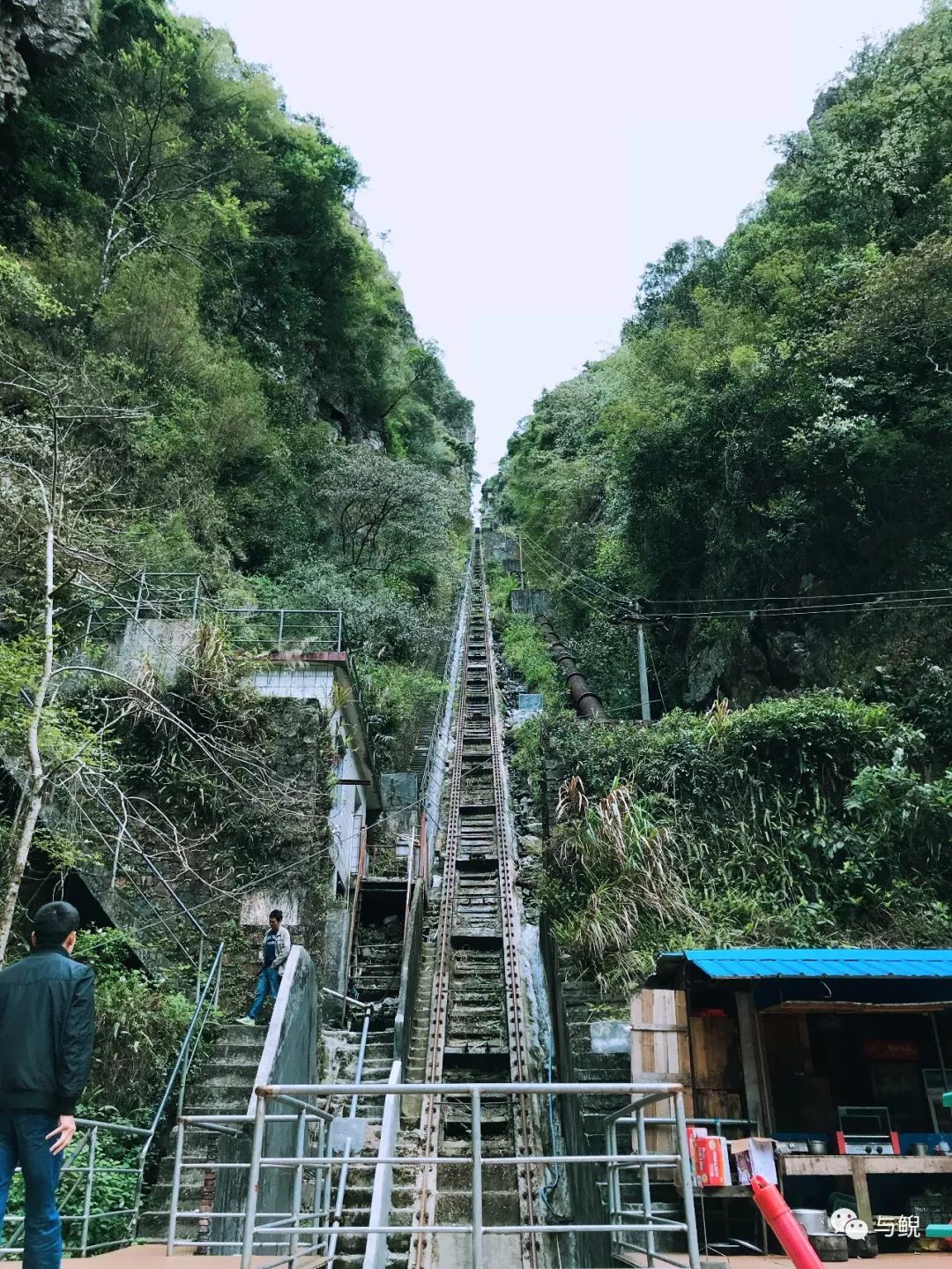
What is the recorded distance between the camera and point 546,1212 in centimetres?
780

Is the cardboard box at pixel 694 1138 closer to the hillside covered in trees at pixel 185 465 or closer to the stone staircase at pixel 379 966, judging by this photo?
the hillside covered in trees at pixel 185 465

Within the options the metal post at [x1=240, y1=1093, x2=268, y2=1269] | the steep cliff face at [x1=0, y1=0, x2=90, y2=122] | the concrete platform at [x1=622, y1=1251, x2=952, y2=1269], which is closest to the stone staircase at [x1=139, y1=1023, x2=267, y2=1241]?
the metal post at [x1=240, y1=1093, x2=268, y2=1269]

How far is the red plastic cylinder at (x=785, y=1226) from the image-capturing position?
1925mm

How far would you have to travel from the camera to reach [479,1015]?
10344mm

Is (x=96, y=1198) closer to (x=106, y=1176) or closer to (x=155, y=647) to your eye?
(x=106, y=1176)

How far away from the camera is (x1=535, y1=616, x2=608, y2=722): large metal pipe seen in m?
19.8

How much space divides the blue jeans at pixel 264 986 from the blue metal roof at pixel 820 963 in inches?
163

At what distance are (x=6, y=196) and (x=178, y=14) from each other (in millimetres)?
9494

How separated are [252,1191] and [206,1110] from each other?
397cm

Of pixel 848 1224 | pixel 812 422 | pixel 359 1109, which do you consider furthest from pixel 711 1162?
pixel 812 422

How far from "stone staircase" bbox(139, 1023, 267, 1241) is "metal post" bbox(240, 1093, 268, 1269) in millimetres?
3049

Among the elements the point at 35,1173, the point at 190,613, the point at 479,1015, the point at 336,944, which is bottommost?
the point at 35,1173

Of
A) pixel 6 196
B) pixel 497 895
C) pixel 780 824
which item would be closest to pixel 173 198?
pixel 6 196

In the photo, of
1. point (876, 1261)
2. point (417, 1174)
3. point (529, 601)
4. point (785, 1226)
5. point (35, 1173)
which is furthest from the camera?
point (529, 601)
